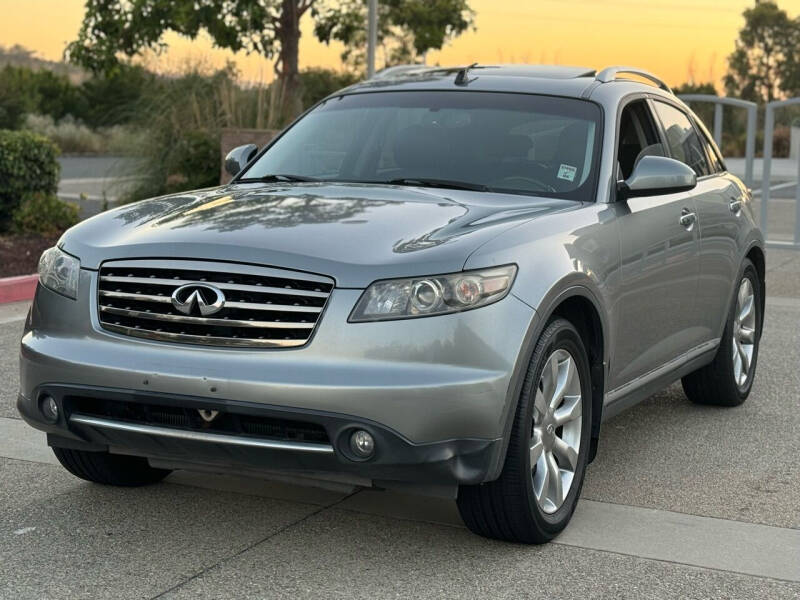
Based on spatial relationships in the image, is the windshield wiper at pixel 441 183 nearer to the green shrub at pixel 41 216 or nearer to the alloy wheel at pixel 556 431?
the alloy wheel at pixel 556 431

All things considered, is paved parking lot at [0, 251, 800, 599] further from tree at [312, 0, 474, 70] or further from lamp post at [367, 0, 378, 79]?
tree at [312, 0, 474, 70]

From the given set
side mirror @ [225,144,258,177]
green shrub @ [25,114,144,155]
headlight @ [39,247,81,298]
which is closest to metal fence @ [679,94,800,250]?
side mirror @ [225,144,258,177]

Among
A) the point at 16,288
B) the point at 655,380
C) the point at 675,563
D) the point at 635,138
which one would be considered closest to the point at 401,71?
the point at 635,138

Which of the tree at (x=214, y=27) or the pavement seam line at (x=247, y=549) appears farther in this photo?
the tree at (x=214, y=27)

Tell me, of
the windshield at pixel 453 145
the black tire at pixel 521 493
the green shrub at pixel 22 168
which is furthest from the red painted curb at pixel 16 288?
the black tire at pixel 521 493

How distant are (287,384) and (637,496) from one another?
2.01m

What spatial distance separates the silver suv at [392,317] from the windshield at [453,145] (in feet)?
0.05

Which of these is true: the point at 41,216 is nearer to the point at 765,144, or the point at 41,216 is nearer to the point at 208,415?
the point at 765,144

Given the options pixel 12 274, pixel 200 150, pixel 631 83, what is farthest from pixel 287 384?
pixel 200 150

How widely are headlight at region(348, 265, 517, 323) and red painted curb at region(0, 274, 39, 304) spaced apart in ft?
25.0

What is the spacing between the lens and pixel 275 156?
634 cm

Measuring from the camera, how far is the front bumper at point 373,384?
4328mm

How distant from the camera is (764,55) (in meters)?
73.2

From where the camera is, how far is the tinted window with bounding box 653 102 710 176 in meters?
6.77
